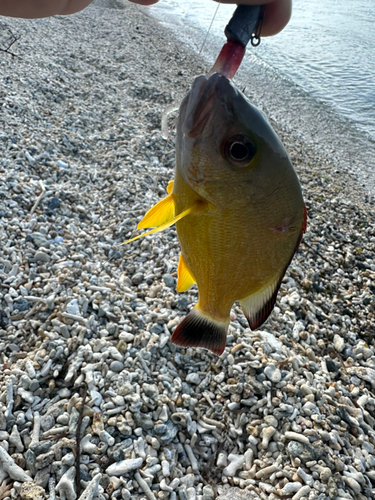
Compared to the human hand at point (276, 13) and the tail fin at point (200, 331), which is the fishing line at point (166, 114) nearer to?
the human hand at point (276, 13)

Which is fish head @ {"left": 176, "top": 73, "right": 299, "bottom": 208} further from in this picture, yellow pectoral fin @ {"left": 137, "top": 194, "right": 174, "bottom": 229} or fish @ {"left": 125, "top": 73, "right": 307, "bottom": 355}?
yellow pectoral fin @ {"left": 137, "top": 194, "right": 174, "bottom": 229}

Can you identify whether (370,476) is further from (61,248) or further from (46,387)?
(61,248)

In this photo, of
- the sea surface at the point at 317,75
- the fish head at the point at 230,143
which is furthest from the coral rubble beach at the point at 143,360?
the sea surface at the point at 317,75

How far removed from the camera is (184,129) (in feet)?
4.35

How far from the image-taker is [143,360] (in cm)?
296

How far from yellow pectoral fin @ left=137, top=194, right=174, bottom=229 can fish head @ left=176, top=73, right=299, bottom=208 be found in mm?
294

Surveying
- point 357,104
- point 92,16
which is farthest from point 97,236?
point 92,16

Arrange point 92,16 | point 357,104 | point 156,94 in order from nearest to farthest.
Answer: point 156,94 < point 357,104 < point 92,16

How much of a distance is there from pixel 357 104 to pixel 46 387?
587 inches

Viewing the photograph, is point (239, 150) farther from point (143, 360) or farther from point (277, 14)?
point (143, 360)

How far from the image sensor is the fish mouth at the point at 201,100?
125 cm

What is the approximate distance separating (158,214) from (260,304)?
0.59m

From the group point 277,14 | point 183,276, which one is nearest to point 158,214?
point 183,276

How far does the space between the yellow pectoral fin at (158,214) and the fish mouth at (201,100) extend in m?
0.37
